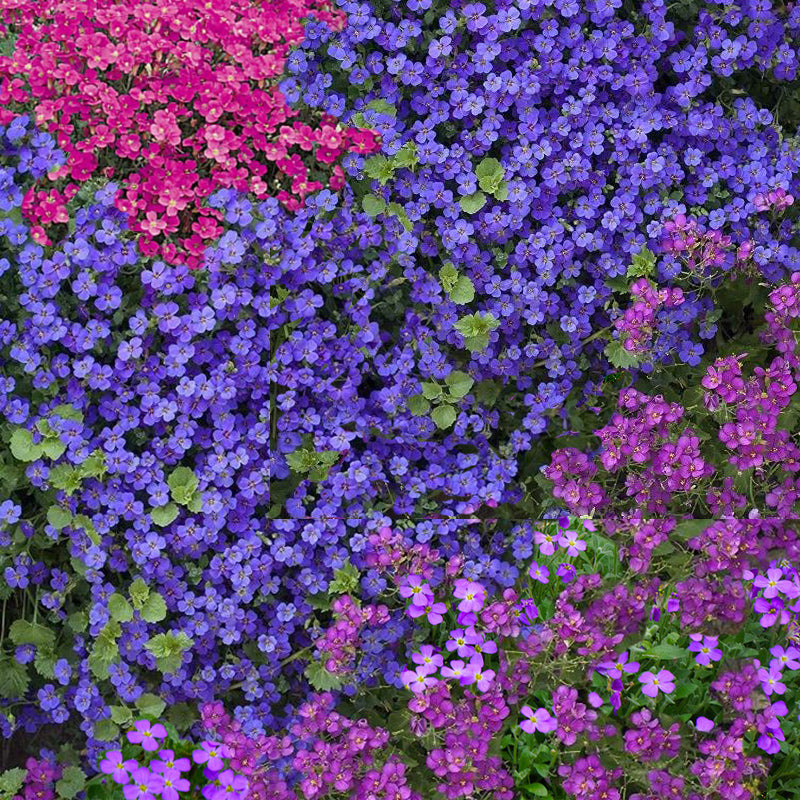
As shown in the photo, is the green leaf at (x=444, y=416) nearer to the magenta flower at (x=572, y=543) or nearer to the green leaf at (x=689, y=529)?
the magenta flower at (x=572, y=543)

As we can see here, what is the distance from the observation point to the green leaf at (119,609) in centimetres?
323

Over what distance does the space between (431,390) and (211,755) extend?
1146mm

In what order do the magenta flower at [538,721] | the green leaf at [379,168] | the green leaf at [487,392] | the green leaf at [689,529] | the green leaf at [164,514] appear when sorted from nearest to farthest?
the magenta flower at [538,721]
the green leaf at [164,514]
the green leaf at [689,529]
the green leaf at [379,168]
the green leaf at [487,392]

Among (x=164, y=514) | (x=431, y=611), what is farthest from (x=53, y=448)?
(x=431, y=611)

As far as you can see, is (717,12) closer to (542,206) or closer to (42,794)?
(542,206)

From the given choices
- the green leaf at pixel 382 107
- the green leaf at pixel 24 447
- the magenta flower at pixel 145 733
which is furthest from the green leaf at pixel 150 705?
the green leaf at pixel 382 107

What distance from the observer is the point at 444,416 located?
3572 mm

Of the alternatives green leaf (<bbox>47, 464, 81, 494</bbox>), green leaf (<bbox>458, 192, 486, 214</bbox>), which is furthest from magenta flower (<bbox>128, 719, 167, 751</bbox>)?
green leaf (<bbox>458, 192, 486, 214</bbox>)

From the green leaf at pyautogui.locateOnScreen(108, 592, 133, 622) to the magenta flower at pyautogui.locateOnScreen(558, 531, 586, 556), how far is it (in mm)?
1130

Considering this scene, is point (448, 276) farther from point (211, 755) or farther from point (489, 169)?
point (211, 755)

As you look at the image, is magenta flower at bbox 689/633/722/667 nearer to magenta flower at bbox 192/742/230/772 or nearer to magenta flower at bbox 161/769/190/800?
magenta flower at bbox 192/742/230/772

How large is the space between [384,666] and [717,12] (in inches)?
85.1

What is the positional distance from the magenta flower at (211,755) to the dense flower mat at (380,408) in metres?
0.01

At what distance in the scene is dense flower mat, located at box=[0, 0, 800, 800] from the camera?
3.04m
